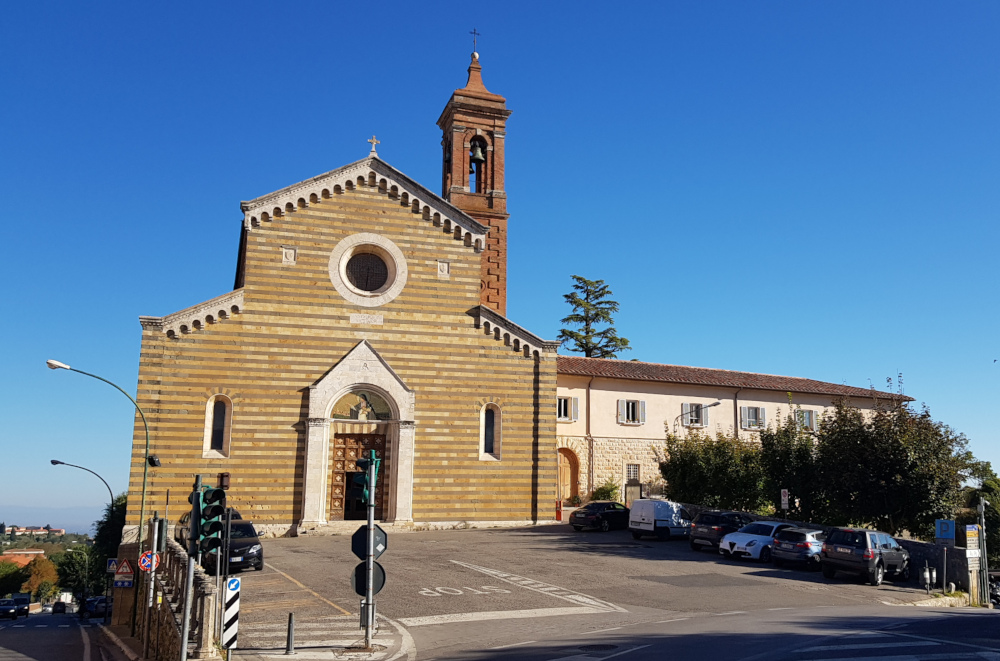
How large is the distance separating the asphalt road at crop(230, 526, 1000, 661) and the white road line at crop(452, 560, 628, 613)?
1.8 inches

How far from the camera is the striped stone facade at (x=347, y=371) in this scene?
29828 millimetres

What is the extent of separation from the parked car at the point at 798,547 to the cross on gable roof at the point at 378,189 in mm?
17390

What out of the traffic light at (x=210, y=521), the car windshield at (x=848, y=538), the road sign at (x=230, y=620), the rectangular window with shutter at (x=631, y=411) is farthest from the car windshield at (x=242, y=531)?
the rectangular window with shutter at (x=631, y=411)

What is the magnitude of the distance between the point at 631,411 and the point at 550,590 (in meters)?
26.3

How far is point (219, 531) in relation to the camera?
1209cm

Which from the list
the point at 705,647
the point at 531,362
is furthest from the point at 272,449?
the point at 705,647

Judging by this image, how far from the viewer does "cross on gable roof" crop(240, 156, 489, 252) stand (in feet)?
105

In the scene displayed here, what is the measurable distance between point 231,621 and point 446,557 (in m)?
12.6

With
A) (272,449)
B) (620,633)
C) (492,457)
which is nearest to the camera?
(620,633)

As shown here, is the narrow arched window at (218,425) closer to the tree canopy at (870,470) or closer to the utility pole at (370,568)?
the utility pole at (370,568)

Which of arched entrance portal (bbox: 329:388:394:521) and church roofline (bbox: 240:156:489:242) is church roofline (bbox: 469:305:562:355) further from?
arched entrance portal (bbox: 329:388:394:521)

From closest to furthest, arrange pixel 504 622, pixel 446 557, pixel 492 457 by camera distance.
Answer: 1. pixel 504 622
2. pixel 446 557
3. pixel 492 457

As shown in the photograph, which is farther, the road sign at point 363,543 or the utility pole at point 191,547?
the road sign at point 363,543

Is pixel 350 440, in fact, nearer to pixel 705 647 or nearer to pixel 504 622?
pixel 504 622
